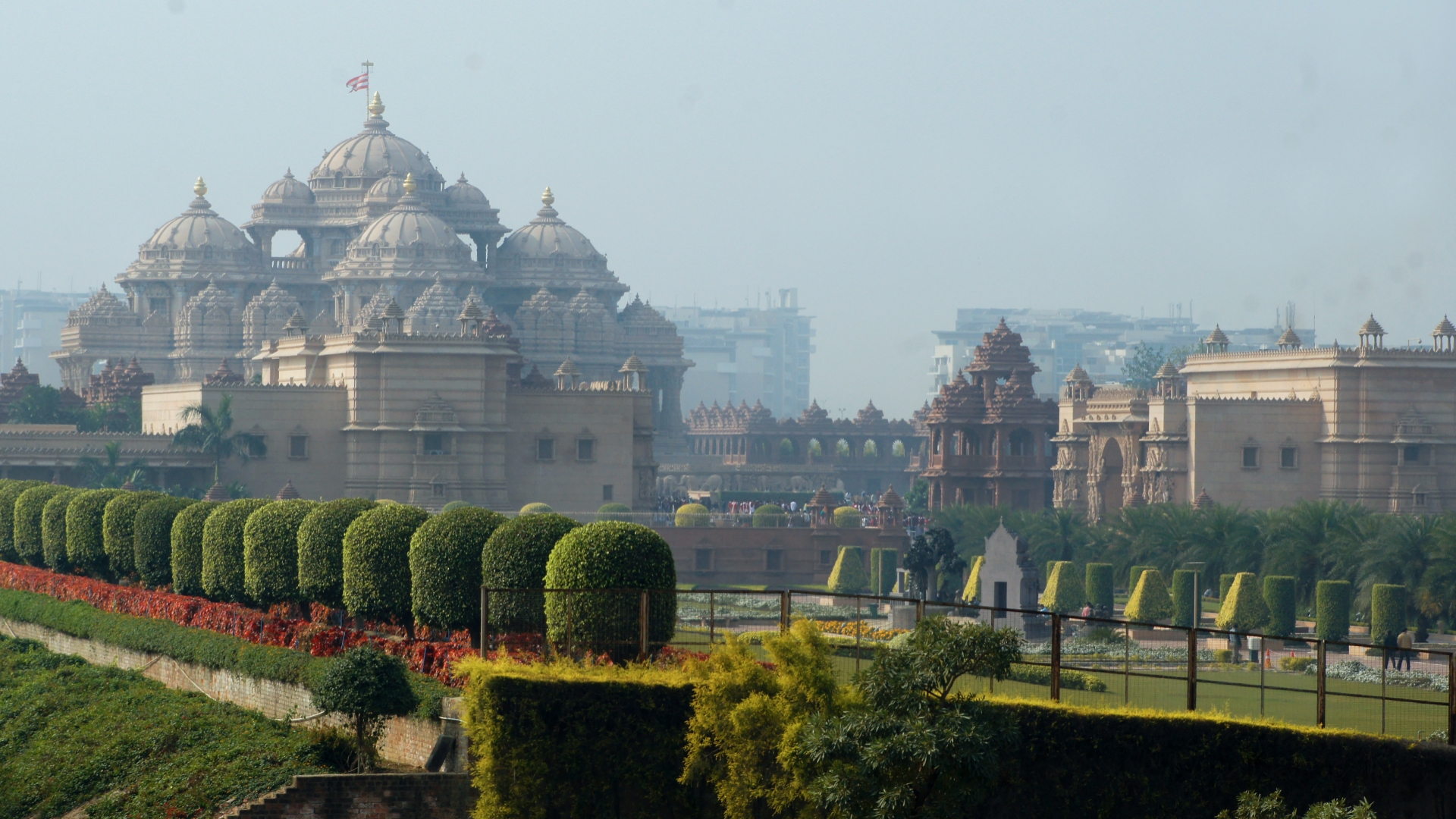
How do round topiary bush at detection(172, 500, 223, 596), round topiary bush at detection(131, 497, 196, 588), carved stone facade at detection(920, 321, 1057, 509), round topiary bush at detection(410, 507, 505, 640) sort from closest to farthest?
round topiary bush at detection(410, 507, 505, 640), round topiary bush at detection(172, 500, 223, 596), round topiary bush at detection(131, 497, 196, 588), carved stone facade at detection(920, 321, 1057, 509)

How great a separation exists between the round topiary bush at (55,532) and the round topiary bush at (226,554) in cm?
829

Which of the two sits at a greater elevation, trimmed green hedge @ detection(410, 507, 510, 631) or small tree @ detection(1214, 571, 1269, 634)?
trimmed green hedge @ detection(410, 507, 510, 631)

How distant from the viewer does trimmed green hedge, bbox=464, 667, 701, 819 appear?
23312mm

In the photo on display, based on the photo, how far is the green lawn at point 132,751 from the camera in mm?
26500

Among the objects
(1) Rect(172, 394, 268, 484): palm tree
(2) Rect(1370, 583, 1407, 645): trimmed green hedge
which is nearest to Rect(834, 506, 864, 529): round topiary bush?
(1) Rect(172, 394, 268, 484): palm tree

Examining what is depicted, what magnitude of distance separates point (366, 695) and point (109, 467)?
5381 cm

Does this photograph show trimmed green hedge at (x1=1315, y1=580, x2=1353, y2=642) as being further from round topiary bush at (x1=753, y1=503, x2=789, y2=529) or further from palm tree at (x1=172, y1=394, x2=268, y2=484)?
palm tree at (x1=172, y1=394, x2=268, y2=484)

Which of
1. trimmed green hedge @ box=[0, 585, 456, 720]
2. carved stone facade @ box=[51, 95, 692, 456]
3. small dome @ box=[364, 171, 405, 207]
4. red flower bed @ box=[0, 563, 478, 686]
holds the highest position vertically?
small dome @ box=[364, 171, 405, 207]

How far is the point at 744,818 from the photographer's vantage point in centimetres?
2231

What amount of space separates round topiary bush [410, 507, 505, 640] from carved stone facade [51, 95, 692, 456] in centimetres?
6948

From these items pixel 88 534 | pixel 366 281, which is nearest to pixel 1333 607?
pixel 88 534

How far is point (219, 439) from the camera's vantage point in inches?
2970

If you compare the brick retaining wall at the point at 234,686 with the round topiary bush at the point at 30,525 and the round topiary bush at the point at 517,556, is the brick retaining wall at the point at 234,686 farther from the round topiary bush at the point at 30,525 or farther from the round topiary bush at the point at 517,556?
the round topiary bush at the point at 30,525

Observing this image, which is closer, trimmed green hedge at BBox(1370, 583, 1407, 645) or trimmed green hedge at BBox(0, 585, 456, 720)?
trimmed green hedge at BBox(0, 585, 456, 720)
